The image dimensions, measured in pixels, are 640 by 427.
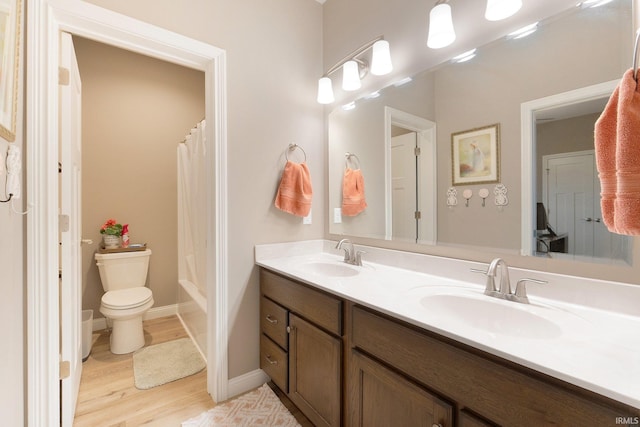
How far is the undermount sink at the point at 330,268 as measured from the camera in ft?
5.42

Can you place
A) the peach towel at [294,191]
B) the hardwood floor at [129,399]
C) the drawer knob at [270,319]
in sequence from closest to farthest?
the hardwood floor at [129,399], the drawer knob at [270,319], the peach towel at [294,191]

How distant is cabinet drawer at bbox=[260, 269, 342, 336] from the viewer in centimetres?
120

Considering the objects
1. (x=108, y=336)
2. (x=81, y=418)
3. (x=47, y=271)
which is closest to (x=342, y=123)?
(x=47, y=271)

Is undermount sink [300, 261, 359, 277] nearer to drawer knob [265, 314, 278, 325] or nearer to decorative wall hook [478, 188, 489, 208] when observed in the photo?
drawer knob [265, 314, 278, 325]

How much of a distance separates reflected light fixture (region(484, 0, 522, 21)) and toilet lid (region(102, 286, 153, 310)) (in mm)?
2783

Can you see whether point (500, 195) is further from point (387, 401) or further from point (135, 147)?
point (135, 147)

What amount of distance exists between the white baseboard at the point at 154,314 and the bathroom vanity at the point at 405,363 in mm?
1737

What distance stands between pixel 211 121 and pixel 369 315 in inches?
54.7

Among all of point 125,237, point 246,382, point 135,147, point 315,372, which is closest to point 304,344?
point 315,372

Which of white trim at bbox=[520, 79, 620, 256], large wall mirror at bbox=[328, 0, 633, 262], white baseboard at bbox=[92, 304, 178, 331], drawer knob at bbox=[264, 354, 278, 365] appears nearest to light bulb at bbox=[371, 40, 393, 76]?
large wall mirror at bbox=[328, 0, 633, 262]

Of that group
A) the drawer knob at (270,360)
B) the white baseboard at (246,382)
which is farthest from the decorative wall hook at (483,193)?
the white baseboard at (246,382)

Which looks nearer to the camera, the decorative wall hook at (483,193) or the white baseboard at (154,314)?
the decorative wall hook at (483,193)

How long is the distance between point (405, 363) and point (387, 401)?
7.0 inches

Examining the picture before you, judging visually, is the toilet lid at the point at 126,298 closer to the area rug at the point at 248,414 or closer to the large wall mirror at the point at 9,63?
the area rug at the point at 248,414
